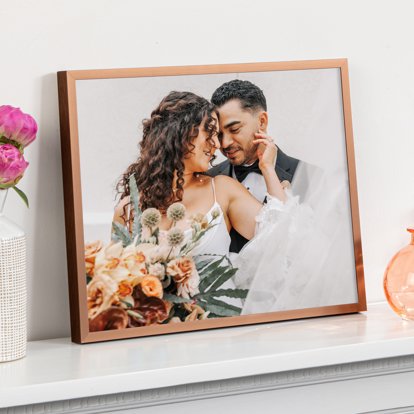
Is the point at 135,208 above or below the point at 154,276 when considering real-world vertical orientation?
above

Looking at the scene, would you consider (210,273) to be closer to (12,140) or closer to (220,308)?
(220,308)

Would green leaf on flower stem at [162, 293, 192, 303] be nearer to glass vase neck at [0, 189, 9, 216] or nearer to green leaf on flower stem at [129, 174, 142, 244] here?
green leaf on flower stem at [129, 174, 142, 244]

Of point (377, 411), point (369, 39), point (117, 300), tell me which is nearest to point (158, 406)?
point (117, 300)

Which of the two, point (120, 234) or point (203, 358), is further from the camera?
point (120, 234)

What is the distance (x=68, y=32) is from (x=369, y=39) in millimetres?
563

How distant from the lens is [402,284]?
51.4 inches

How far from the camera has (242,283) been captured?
131 centimetres

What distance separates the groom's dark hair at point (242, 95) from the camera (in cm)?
133

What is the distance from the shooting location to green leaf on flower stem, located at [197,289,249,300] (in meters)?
1.30

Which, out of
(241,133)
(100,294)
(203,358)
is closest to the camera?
(203,358)

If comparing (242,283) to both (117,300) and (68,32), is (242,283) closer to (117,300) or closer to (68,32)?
(117,300)

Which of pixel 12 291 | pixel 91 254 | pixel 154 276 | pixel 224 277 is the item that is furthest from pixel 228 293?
pixel 12 291

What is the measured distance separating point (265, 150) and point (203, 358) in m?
0.41

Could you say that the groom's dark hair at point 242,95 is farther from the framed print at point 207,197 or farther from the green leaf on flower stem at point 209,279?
the green leaf on flower stem at point 209,279
